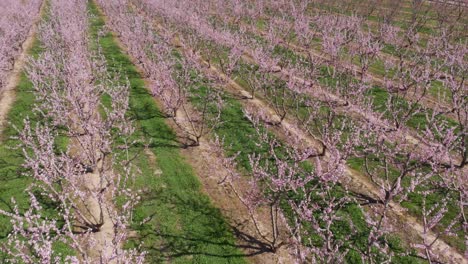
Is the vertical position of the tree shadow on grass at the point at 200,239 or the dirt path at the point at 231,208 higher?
the dirt path at the point at 231,208

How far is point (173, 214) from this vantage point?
44.0ft

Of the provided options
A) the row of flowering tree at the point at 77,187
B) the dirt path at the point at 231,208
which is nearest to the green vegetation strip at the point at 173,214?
the dirt path at the point at 231,208

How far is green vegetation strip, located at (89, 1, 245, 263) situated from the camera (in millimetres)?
11828

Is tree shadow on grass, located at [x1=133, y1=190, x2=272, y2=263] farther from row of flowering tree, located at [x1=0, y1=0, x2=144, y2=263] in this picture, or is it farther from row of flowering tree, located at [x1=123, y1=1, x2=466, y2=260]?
row of flowering tree, located at [x1=123, y1=1, x2=466, y2=260]

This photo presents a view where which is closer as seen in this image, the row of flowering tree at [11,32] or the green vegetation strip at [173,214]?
the green vegetation strip at [173,214]

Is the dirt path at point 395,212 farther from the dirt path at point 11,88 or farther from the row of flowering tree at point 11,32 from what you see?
the row of flowering tree at point 11,32

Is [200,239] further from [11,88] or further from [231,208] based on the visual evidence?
[11,88]

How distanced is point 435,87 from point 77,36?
85.1 feet

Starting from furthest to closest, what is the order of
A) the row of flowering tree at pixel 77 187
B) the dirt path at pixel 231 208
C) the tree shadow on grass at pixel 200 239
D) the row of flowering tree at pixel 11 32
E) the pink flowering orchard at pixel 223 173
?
the row of flowering tree at pixel 11 32 → the dirt path at pixel 231 208 → the tree shadow on grass at pixel 200 239 → the pink flowering orchard at pixel 223 173 → the row of flowering tree at pixel 77 187

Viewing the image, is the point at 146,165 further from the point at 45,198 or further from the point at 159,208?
the point at 45,198

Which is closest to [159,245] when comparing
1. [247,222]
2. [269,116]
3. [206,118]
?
A: [247,222]

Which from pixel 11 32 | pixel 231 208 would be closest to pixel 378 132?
pixel 231 208

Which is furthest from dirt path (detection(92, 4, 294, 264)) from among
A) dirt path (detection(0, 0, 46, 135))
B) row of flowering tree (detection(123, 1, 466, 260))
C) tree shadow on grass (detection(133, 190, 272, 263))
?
dirt path (detection(0, 0, 46, 135))

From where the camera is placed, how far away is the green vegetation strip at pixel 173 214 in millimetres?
11828
